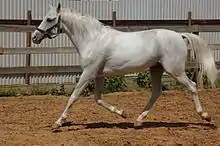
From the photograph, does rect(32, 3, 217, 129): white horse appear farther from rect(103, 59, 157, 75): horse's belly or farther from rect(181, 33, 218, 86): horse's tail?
rect(181, 33, 218, 86): horse's tail

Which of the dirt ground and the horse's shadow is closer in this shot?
the dirt ground

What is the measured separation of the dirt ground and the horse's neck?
129 cm

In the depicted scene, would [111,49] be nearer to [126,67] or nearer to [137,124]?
[126,67]

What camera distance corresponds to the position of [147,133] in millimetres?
7777

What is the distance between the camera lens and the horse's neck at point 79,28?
8242 mm

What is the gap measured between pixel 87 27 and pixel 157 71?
4.26ft

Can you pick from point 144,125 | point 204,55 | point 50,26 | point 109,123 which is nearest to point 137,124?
point 144,125

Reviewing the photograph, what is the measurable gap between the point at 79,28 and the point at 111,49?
0.61 metres

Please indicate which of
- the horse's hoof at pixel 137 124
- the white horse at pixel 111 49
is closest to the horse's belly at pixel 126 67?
the white horse at pixel 111 49

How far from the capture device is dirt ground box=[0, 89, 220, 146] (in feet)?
23.9

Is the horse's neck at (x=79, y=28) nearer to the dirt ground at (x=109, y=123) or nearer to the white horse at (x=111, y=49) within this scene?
the white horse at (x=111, y=49)

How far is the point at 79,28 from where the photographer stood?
27.2 ft

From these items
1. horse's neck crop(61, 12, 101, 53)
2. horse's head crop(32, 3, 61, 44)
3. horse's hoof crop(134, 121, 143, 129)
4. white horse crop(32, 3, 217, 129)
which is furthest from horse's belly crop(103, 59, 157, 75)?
horse's head crop(32, 3, 61, 44)

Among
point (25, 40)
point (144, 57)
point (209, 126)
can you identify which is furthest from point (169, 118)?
point (25, 40)
